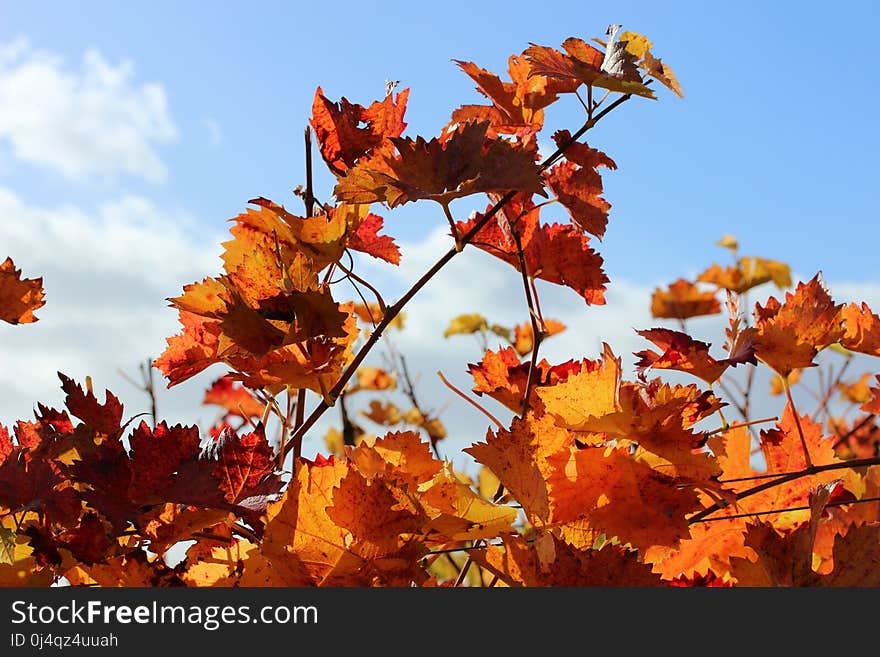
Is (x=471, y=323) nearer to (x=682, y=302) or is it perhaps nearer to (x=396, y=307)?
(x=682, y=302)

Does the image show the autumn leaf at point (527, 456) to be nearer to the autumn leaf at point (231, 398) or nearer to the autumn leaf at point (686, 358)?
the autumn leaf at point (686, 358)

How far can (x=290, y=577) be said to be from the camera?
0.62 m

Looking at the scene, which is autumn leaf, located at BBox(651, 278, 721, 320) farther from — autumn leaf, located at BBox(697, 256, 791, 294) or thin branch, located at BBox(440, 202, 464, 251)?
thin branch, located at BBox(440, 202, 464, 251)

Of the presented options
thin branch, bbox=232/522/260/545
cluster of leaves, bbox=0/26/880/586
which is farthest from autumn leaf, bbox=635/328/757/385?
thin branch, bbox=232/522/260/545

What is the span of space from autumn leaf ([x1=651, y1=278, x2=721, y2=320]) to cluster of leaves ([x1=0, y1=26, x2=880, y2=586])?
8.53 feet

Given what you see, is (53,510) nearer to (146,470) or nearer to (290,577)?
(146,470)

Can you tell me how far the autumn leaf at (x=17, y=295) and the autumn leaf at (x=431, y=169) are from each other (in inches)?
16.3

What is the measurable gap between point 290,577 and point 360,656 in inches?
3.2

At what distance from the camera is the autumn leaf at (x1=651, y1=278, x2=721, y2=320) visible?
339 centimetres

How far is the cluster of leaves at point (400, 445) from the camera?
626 mm

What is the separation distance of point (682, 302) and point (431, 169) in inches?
117

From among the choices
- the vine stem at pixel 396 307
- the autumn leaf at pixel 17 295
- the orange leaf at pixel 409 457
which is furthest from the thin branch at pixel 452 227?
the autumn leaf at pixel 17 295

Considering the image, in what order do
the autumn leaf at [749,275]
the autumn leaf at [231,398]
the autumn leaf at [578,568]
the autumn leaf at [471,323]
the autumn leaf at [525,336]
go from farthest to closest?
1. the autumn leaf at [749,275]
2. the autumn leaf at [471,323]
3. the autumn leaf at [525,336]
4. the autumn leaf at [231,398]
5. the autumn leaf at [578,568]

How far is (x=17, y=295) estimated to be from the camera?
0.90 metres
